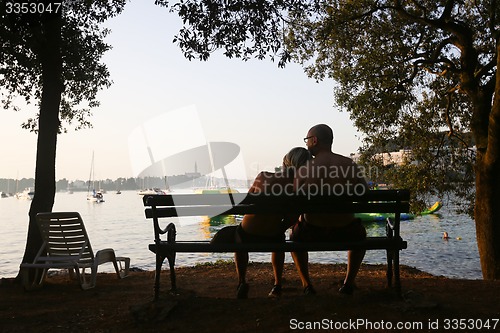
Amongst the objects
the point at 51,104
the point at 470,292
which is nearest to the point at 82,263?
the point at 51,104

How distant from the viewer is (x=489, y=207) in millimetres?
9352

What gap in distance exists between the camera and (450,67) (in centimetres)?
1105

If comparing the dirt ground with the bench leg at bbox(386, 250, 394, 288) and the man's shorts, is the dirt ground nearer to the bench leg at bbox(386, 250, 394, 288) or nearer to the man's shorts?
the bench leg at bbox(386, 250, 394, 288)

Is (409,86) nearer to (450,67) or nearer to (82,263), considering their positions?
(450,67)

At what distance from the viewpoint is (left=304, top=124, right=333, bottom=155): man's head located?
4984 mm

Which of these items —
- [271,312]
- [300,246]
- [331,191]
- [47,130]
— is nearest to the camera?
[271,312]

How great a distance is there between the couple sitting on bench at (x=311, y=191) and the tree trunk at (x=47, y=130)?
154 inches

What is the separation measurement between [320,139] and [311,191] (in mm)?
569

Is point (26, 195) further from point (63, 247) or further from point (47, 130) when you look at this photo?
point (63, 247)

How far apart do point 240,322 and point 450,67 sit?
29.8 ft

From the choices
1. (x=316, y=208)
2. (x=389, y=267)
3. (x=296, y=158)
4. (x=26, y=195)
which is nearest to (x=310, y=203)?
(x=316, y=208)

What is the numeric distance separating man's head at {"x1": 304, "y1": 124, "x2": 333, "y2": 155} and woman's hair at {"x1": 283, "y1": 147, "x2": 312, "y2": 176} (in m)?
0.11

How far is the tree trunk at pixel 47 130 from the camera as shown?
7535 mm

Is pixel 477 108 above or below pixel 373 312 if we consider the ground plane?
above
